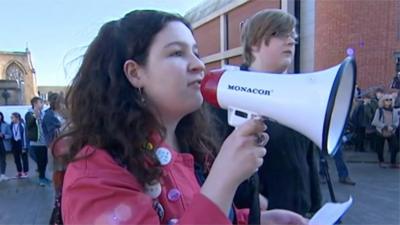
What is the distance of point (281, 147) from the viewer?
6.20ft

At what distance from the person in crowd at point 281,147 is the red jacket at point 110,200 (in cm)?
83

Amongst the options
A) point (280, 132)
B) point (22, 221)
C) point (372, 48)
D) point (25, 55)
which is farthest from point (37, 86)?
point (280, 132)

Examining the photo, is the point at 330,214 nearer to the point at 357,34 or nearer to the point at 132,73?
the point at 132,73

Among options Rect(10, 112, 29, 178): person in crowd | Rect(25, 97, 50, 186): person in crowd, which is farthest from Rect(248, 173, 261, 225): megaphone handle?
Rect(10, 112, 29, 178): person in crowd

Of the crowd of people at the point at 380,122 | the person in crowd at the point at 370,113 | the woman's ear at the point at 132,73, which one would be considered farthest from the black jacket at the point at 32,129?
the person in crowd at the point at 370,113

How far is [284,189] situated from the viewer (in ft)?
6.16

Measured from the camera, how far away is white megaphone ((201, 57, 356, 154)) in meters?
1.11

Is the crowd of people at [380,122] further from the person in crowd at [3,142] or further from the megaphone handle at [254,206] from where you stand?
the person in crowd at [3,142]

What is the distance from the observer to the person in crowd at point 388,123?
336 inches

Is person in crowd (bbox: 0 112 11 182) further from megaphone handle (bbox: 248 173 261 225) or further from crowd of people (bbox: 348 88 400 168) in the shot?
megaphone handle (bbox: 248 173 261 225)

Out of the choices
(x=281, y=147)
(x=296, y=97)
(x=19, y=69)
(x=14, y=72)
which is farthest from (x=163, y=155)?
(x=19, y=69)

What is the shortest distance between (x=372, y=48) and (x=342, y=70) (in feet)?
46.8

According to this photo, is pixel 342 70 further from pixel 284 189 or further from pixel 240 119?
pixel 284 189

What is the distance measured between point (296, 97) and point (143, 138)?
0.47m
